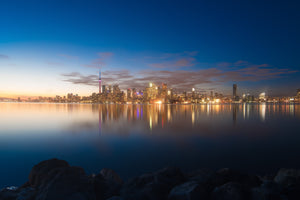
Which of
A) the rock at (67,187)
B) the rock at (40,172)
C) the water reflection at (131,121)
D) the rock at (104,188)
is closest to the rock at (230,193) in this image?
the rock at (104,188)

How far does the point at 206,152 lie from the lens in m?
10.7

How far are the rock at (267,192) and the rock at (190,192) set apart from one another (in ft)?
3.77

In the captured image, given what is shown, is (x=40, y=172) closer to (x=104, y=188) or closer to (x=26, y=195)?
(x=26, y=195)

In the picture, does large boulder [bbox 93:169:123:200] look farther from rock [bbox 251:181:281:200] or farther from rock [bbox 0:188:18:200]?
rock [bbox 251:181:281:200]

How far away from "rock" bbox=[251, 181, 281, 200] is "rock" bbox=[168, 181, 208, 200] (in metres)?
1.15

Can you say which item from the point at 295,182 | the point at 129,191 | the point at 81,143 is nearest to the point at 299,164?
the point at 295,182

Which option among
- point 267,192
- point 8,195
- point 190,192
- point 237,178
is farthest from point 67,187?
point 237,178

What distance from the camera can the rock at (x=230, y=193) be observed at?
12.9 ft

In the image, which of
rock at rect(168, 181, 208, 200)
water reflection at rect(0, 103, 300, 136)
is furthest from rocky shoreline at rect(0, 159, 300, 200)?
water reflection at rect(0, 103, 300, 136)

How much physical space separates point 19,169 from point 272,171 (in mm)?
13106

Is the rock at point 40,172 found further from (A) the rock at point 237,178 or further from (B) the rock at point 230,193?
(A) the rock at point 237,178

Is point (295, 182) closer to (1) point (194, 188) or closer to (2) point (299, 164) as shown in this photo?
(1) point (194, 188)

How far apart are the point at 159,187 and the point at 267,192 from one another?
266cm

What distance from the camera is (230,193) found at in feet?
13.2
